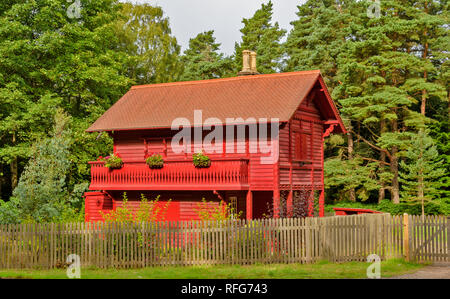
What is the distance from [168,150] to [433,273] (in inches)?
621

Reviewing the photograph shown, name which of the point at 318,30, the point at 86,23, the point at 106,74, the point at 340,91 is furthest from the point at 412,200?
the point at 86,23

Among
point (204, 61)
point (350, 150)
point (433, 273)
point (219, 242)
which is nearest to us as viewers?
point (433, 273)

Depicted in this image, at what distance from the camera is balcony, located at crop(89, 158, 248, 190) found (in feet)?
85.1

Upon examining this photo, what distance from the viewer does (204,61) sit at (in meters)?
59.0

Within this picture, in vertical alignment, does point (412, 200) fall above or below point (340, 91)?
below

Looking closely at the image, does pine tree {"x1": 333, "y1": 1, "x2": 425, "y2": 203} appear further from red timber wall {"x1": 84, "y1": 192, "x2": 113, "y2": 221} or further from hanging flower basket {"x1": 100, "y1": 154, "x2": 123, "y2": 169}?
red timber wall {"x1": 84, "y1": 192, "x2": 113, "y2": 221}

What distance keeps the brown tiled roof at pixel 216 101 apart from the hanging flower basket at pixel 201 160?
6.73 feet

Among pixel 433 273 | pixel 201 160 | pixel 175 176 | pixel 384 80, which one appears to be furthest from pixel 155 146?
pixel 384 80

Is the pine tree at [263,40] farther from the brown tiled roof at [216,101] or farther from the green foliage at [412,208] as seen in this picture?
the brown tiled roof at [216,101]

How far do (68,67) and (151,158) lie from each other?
13039 millimetres

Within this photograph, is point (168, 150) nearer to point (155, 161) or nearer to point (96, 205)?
point (155, 161)

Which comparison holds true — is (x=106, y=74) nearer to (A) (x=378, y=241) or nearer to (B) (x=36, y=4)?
(B) (x=36, y=4)

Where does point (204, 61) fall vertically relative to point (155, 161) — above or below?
above

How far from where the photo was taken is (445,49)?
45.1 m
